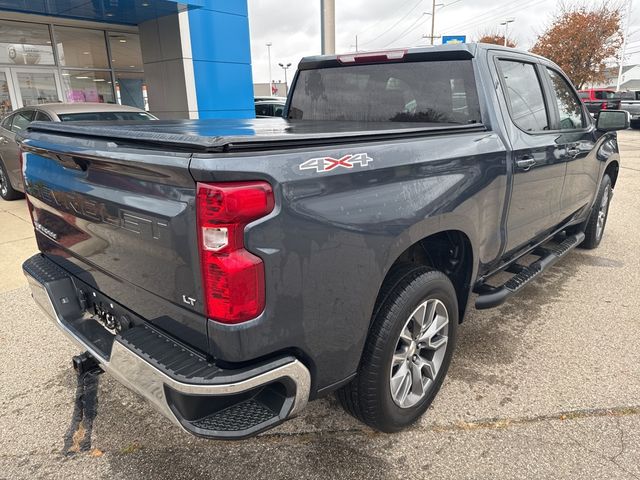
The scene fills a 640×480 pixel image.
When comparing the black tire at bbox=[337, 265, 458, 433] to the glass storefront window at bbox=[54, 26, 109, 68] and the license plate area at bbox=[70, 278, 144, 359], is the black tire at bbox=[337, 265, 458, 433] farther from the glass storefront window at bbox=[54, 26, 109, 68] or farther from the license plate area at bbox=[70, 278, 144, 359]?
the glass storefront window at bbox=[54, 26, 109, 68]

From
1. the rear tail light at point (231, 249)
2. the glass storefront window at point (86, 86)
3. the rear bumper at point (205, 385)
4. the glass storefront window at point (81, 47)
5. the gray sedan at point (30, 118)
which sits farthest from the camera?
the glass storefront window at point (86, 86)

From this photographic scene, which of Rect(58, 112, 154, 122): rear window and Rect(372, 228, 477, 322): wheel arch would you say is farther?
Rect(58, 112, 154, 122): rear window

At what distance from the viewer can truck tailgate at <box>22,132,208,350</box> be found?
5.52 ft

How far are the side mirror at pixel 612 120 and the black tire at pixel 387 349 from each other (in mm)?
2908

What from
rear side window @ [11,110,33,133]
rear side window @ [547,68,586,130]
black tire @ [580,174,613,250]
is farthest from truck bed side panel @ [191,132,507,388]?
rear side window @ [11,110,33,133]

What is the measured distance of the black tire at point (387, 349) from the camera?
7.17 feet

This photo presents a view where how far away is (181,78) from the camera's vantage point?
11.2m

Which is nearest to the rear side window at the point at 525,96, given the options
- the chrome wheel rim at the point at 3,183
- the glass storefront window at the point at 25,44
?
the chrome wheel rim at the point at 3,183

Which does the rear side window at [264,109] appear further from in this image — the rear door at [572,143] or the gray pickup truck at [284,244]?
the gray pickup truck at [284,244]

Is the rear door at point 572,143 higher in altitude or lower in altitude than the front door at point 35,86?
lower

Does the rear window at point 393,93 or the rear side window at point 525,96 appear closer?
the rear window at point 393,93

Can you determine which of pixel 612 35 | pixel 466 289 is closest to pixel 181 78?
pixel 466 289

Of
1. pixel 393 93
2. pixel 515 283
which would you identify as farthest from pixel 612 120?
pixel 393 93

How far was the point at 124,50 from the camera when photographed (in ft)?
43.8
